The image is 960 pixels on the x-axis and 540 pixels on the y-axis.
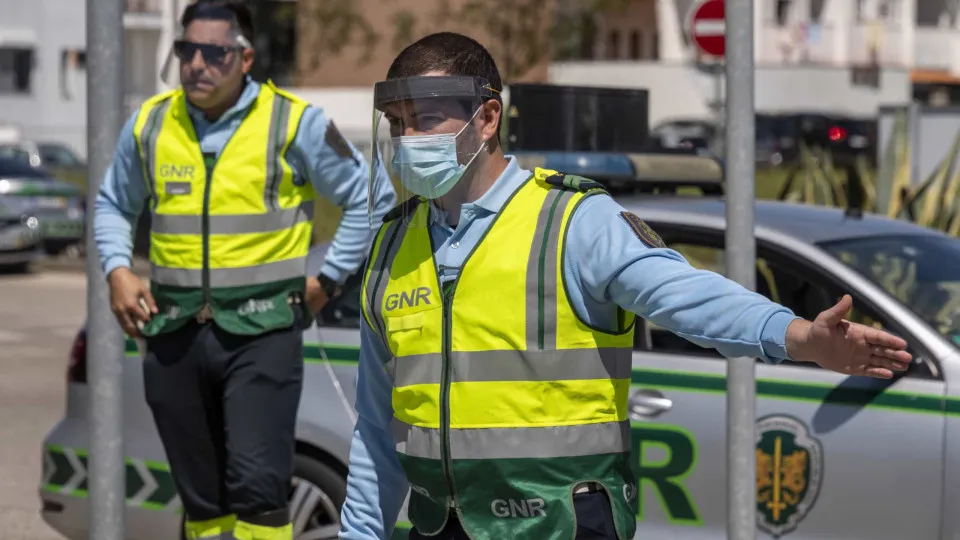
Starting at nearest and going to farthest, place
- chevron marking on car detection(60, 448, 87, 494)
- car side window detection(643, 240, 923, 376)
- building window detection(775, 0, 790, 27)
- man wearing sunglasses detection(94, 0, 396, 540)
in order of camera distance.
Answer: man wearing sunglasses detection(94, 0, 396, 540), car side window detection(643, 240, 923, 376), chevron marking on car detection(60, 448, 87, 494), building window detection(775, 0, 790, 27)

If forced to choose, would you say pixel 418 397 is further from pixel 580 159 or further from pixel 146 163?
pixel 580 159

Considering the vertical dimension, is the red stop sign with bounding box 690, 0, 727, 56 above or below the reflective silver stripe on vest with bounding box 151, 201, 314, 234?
above

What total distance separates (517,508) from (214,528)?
2.21 metres

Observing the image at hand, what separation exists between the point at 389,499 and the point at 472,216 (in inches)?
23.1

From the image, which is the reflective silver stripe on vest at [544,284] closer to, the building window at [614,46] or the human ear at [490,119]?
the human ear at [490,119]

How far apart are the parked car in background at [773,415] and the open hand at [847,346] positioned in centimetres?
268

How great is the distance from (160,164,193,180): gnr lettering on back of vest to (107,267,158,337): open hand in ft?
0.98

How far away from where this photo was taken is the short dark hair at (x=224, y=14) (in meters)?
5.11

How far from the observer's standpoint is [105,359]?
16.1 feet

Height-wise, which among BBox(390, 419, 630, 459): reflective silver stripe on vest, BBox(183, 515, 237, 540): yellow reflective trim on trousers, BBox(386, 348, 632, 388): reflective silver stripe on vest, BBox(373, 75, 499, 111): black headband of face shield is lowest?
BBox(183, 515, 237, 540): yellow reflective trim on trousers

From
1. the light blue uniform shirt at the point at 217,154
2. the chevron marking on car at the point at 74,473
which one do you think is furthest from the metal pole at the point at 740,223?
the chevron marking on car at the point at 74,473

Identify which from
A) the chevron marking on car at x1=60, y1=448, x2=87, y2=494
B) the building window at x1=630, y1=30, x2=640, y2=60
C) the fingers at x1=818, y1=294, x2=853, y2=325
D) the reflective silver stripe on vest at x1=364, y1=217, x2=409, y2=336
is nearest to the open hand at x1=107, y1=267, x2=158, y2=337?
the chevron marking on car at x1=60, y1=448, x2=87, y2=494

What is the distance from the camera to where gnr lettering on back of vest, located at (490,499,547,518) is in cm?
303

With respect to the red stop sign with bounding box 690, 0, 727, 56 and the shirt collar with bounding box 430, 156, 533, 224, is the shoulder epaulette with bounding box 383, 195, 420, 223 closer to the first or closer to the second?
the shirt collar with bounding box 430, 156, 533, 224
